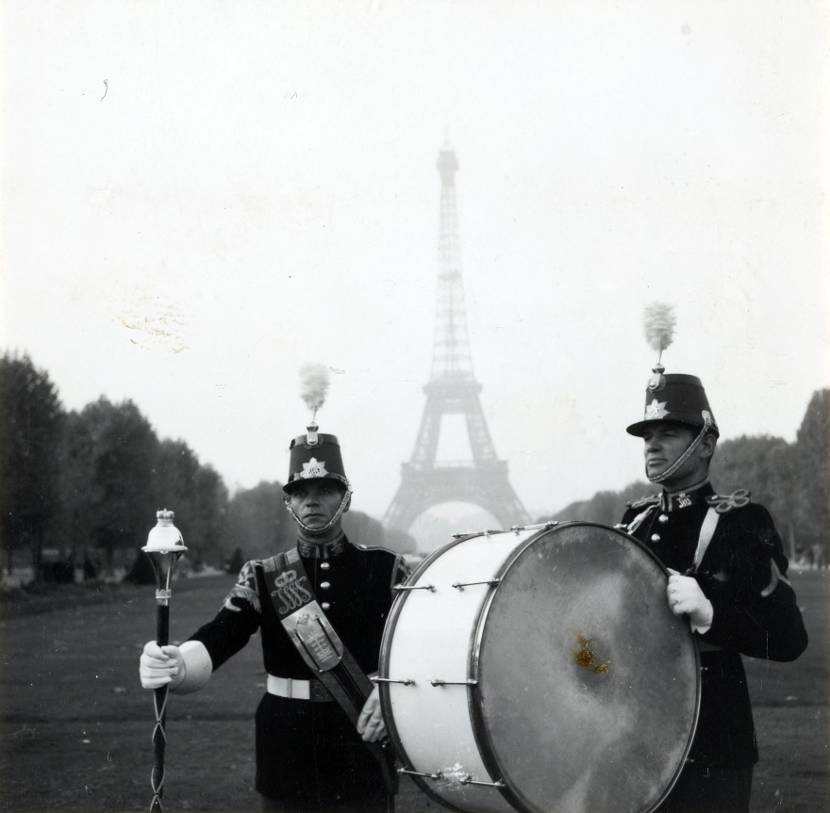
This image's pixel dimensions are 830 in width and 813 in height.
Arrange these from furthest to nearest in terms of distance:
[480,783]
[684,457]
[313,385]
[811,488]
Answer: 1. [811,488]
2. [313,385]
3. [684,457]
4. [480,783]

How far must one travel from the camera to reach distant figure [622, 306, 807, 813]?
147 inches

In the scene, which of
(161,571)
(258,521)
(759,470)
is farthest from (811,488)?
(161,571)

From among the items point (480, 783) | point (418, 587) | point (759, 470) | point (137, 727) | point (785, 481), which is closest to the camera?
point (480, 783)

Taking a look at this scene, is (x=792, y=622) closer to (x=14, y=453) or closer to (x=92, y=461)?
(x=14, y=453)

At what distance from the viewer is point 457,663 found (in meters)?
3.37

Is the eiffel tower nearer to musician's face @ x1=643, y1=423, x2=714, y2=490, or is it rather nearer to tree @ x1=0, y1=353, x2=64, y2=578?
tree @ x1=0, y1=353, x2=64, y2=578

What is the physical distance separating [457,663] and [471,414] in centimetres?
2178

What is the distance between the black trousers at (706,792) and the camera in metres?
3.81

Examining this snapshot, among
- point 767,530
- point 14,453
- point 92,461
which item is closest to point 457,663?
point 767,530

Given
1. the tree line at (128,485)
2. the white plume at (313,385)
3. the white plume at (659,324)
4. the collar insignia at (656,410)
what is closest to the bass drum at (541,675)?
the collar insignia at (656,410)

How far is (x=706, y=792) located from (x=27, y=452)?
1962 centimetres

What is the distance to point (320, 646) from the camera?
14.1 feet

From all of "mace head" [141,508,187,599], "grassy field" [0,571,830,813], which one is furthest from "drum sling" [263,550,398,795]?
"grassy field" [0,571,830,813]

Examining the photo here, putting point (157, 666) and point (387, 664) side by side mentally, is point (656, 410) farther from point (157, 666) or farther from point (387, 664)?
point (157, 666)
